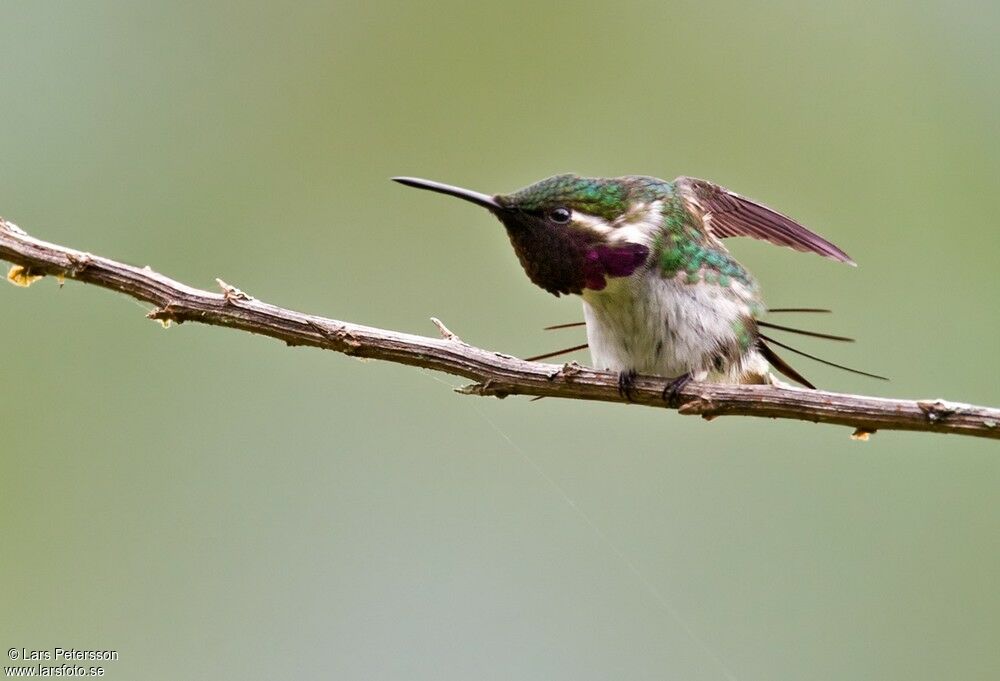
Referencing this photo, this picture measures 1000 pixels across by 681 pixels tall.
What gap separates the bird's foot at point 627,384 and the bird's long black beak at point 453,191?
22.1 inches

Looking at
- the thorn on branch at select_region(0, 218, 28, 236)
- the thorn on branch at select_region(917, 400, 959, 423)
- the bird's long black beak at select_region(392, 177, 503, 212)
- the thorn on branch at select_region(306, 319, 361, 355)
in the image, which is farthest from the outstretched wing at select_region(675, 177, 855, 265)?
the thorn on branch at select_region(0, 218, 28, 236)

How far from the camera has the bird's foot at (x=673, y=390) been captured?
2.62m

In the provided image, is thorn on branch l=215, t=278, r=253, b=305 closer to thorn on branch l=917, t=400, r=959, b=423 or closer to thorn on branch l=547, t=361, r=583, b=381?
thorn on branch l=547, t=361, r=583, b=381

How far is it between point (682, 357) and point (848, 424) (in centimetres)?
53

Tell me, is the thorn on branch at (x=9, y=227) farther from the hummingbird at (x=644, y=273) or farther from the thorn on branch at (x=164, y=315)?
Result: the hummingbird at (x=644, y=273)

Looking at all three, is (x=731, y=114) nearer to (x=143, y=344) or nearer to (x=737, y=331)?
(x=737, y=331)

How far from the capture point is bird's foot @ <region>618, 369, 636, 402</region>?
2.55 m

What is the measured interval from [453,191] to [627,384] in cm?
72

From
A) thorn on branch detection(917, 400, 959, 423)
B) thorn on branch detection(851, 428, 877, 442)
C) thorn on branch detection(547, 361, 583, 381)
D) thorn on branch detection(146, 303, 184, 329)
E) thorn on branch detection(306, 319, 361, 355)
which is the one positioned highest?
thorn on branch detection(146, 303, 184, 329)

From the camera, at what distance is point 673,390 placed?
262cm

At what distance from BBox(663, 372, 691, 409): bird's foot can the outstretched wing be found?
1.74ft

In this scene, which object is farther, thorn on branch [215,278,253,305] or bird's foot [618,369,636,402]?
bird's foot [618,369,636,402]

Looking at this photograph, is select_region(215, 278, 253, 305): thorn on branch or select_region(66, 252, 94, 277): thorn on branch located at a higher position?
select_region(66, 252, 94, 277): thorn on branch

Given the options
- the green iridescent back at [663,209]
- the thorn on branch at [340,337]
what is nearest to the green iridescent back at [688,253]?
the green iridescent back at [663,209]
